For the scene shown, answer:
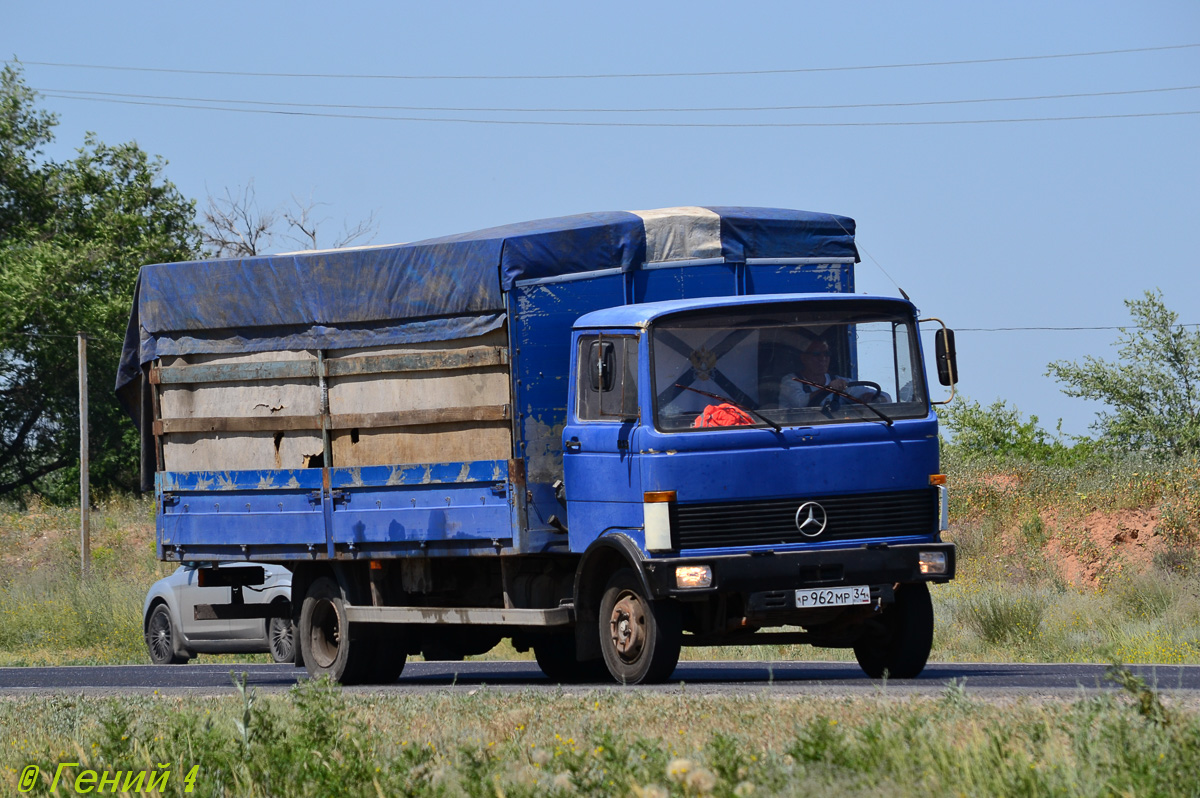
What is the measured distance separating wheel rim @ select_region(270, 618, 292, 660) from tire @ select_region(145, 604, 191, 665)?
2340mm

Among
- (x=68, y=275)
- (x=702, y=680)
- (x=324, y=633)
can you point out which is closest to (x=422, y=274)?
(x=324, y=633)

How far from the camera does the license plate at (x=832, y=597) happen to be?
10.4m

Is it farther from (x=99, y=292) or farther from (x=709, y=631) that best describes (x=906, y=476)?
(x=99, y=292)

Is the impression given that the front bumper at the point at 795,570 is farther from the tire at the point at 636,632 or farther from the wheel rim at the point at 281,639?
the wheel rim at the point at 281,639

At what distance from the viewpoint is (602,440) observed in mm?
11211

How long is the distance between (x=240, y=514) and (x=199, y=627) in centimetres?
564

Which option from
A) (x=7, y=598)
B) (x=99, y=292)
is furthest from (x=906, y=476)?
(x=99, y=292)

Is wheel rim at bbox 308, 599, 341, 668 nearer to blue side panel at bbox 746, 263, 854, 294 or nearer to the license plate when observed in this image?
blue side panel at bbox 746, 263, 854, 294

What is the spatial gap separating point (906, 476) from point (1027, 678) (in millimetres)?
1820

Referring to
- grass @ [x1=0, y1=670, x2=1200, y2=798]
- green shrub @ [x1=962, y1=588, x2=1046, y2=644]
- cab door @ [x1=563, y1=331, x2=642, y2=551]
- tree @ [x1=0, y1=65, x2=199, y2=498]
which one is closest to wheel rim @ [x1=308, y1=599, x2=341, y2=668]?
cab door @ [x1=563, y1=331, x2=642, y2=551]

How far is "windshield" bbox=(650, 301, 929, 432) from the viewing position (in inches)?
422

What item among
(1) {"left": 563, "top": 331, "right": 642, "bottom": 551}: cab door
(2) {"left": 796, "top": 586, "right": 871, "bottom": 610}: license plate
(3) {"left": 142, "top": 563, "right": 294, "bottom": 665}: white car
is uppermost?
(1) {"left": 563, "top": 331, "right": 642, "bottom": 551}: cab door

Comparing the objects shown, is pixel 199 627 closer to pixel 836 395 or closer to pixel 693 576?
pixel 693 576

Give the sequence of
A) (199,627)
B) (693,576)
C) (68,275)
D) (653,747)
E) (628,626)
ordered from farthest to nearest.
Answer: (68,275)
(199,627)
(628,626)
(693,576)
(653,747)
